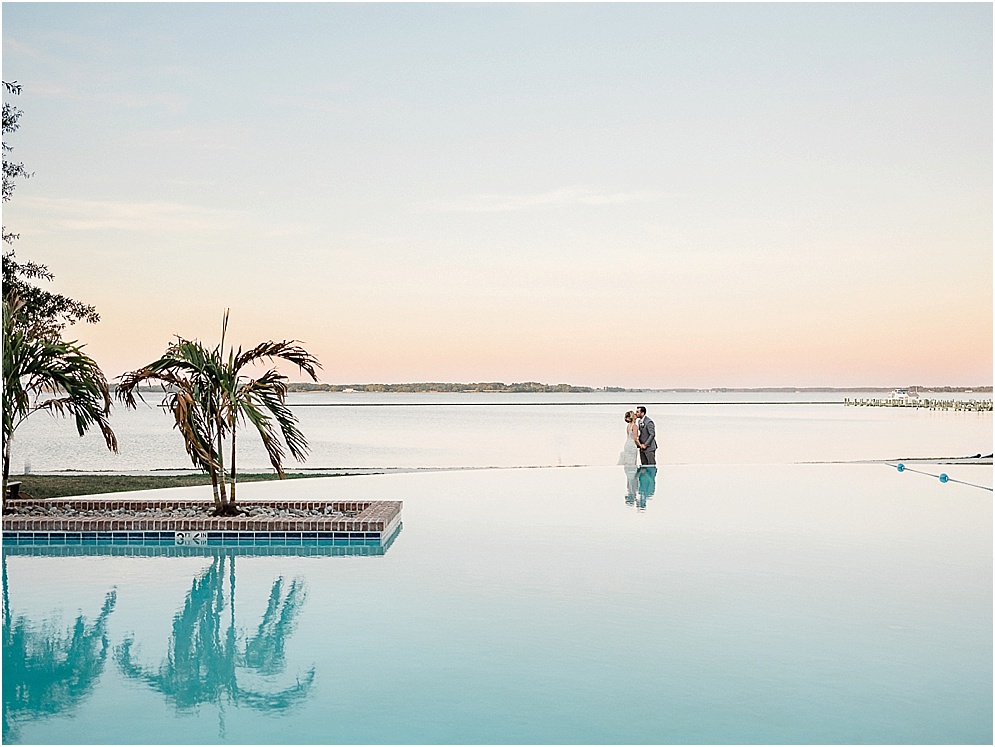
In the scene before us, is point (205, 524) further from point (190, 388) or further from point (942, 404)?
point (942, 404)

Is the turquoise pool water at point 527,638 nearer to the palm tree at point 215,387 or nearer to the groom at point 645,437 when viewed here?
the palm tree at point 215,387

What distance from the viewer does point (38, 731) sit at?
358 cm

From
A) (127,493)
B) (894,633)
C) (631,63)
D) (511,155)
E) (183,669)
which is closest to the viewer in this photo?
(183,669)

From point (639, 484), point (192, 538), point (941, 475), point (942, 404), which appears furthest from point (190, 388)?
point (942, 404)

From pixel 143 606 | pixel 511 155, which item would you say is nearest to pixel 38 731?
pixel 143 606

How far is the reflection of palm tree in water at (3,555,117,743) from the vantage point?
3886mm

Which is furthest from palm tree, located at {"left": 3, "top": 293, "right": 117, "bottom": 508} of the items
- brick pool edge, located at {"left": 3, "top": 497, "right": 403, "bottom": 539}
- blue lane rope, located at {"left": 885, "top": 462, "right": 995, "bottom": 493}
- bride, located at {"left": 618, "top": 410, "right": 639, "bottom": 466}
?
blue lane rope, located at {"left": 885, "top": 462, "right": 995, "bottom": 493}

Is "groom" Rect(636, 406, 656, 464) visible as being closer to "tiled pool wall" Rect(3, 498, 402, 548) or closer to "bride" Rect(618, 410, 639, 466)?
"bride" Rect(618, 410, 639, 466)

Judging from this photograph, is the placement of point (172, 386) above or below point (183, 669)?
above

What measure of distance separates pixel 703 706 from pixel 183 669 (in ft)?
7.51

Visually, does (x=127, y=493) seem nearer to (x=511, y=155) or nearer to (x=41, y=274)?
(x=41, y=274)

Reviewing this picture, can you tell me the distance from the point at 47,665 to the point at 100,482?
26.9 feet

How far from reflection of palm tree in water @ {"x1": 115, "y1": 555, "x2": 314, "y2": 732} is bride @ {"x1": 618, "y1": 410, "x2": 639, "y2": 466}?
7.95 meters

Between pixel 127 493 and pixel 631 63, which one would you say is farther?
pixel 631 63
